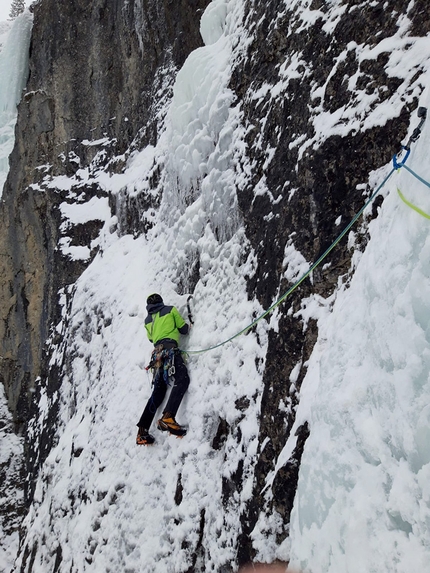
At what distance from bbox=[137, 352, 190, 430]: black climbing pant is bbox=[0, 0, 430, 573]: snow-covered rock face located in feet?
0.38

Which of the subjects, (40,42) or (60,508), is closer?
(60,508)

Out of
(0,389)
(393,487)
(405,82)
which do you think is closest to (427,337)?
(393,487)

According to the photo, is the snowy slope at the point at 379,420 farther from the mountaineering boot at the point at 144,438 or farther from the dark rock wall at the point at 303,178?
the mountaineering boot at the point at 144,438

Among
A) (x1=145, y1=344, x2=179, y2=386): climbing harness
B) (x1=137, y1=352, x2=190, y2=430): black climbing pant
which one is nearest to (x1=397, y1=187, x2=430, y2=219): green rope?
(x1=137, y1=352, x2=190, y2=430): black climbing pant

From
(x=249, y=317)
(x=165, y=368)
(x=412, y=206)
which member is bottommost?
(x=412, y=206)

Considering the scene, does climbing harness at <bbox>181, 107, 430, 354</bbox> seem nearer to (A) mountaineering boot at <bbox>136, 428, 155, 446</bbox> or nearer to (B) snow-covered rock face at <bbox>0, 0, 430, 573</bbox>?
(B) snow-covered rock face at <bbox>0, 0, 430, 573</bbox>

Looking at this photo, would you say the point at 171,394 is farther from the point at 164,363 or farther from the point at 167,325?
the point at 167,325

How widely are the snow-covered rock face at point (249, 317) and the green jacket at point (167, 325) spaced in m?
0.17

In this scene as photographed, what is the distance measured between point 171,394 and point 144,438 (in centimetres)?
67

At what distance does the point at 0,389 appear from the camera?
43.3ft

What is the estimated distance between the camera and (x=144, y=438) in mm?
4953

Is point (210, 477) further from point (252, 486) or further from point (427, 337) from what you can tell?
point (427, 337)

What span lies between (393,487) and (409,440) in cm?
21

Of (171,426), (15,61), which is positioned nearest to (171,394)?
(171,426)
